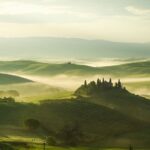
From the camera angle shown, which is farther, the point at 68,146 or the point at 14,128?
the point at 14,128

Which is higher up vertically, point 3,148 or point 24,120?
point 24,120

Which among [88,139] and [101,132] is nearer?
[88,139]

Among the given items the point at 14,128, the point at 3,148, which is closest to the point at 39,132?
the point at 14,128

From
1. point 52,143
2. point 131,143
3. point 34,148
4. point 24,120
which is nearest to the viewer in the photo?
point 34,148

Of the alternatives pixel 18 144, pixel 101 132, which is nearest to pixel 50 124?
pixel 101 132

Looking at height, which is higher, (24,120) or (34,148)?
(24,120)

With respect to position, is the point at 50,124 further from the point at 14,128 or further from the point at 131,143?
the point at 131,143

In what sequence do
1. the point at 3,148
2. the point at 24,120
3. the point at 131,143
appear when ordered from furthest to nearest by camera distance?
the point at 24,120 → the point at 131,143 → the point at 3,148

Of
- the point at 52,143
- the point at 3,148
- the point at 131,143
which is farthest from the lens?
the point at 131,143

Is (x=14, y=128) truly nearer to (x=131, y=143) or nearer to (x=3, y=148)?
(x=131, y=143)
